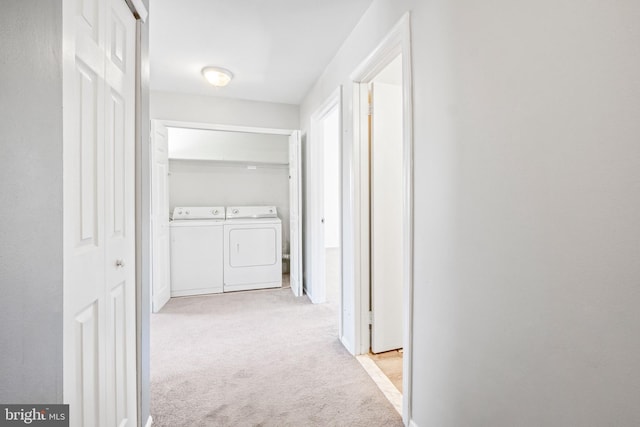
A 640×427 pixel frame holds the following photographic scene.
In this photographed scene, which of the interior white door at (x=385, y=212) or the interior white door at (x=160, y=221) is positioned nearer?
the interior white door at (x=385, y=212)

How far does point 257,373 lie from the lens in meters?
1.93

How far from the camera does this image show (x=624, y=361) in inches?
26.0

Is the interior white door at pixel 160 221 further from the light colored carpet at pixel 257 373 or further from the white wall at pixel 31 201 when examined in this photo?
the white wall at pixel 31 201

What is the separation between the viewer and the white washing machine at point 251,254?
368cm

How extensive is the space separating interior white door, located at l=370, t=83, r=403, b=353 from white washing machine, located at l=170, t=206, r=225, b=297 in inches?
87.7

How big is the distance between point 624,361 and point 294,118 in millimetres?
3765

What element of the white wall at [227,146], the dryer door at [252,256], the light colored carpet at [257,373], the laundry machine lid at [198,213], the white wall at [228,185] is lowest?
the light colored carpet at [257,373]

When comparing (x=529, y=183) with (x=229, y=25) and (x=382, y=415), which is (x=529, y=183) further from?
(x=229, y=25)

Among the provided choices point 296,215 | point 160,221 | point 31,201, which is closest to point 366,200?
point 296,215

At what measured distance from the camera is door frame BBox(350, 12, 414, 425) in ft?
4.81

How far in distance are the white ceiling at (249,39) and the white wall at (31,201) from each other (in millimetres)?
1504

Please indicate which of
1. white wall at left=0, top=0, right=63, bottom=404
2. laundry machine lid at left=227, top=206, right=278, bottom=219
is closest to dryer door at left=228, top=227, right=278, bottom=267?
laundry machine lid at left=227, top=206, right=278, bottom=219

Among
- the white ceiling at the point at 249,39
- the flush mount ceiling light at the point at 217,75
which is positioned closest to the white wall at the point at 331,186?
the white ceiling at the point at 249,39

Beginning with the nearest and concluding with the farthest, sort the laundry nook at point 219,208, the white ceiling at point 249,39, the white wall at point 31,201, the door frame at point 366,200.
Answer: the white wall at point 31,201 → the door frame at point 366,200 → the white ceiling at point 249,39 → the laundry nook at point 219,208
